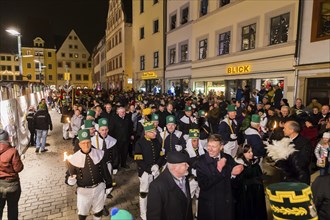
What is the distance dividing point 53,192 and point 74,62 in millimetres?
72741

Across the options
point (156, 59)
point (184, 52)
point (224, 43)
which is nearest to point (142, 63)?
point (156, 59)

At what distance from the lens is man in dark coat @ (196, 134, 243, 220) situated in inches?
142

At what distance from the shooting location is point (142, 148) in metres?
5.29

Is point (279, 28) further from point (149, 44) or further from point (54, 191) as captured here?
point (149, 44)

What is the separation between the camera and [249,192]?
171 inches

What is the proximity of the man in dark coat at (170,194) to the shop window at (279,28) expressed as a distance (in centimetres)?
1438

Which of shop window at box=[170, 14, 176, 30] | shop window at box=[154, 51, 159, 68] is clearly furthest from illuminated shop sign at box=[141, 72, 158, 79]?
shop window at box=[170, 14, 176, 30]

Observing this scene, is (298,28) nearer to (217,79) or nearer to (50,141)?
(217,79)

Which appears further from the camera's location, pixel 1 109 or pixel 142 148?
pixel 1 109

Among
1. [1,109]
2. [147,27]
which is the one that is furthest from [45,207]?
[147,27]

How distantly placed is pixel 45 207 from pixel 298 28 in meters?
14.6

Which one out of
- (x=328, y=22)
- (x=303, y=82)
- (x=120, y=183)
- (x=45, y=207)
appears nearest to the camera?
(x=45, y=207)

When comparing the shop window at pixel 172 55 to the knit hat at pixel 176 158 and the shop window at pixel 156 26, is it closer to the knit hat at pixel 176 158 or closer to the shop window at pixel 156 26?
the shop window at pixel 156 26

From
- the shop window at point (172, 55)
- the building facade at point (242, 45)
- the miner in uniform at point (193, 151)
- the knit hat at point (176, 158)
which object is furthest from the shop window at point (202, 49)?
the knit hat at point (176, 158)
